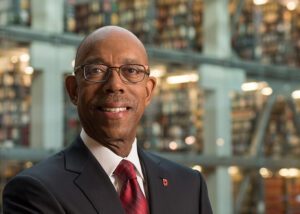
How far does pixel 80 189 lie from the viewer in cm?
149

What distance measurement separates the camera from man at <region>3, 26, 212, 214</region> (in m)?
1.46

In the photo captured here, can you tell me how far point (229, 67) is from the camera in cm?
1502

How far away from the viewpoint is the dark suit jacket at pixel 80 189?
143 centimetres

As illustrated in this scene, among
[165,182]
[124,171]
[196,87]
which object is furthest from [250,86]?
[124,171]

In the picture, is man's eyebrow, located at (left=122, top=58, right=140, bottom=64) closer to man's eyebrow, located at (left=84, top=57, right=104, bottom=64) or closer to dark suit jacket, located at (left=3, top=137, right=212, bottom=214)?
man's eyebrow, located at (left=84, top=57, right=104, bottom=64)

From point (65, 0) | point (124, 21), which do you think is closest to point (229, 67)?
point (124, 21)

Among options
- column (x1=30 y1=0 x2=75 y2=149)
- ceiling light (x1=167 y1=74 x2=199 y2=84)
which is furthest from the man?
ceiling light (x1=167 y1=74 x2=199 y2=84)

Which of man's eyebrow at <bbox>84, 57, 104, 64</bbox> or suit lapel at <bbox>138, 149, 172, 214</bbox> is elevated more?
man's eyebrow at <bbox>84, 57, 104, 64</bbox>

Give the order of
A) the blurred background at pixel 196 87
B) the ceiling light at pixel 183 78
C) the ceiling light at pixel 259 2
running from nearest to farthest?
the blurred background at pixel 196 87
the ceiling light at pixel 183 78
the ceiling light at pixel 259 2

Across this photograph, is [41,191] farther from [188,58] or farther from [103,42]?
[188,58]

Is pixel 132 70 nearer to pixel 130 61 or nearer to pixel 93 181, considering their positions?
pixel 130 61

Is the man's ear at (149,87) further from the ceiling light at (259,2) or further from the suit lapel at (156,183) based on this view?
the ceiling light at (259,2)

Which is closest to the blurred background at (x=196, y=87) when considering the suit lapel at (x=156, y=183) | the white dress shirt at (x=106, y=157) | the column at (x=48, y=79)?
the column at (x=48, y=79)

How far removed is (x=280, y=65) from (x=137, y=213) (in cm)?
1474
